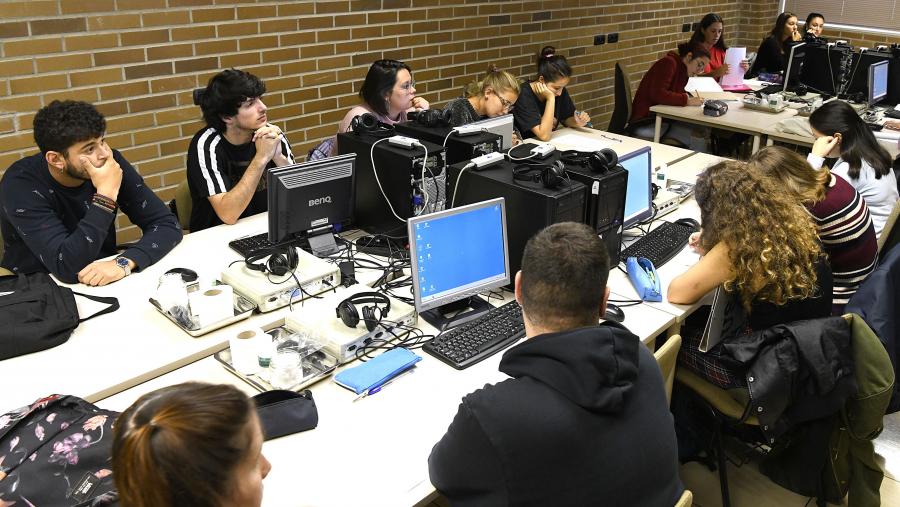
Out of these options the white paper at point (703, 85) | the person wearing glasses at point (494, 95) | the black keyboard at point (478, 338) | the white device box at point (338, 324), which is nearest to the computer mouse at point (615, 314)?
the black keyboard at point (478, 338)

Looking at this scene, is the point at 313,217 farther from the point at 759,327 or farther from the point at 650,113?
the point at 650,113

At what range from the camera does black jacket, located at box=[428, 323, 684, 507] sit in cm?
130

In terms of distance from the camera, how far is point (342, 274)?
2.49 meters

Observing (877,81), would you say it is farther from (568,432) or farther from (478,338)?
(568,432)

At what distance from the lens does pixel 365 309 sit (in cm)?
209

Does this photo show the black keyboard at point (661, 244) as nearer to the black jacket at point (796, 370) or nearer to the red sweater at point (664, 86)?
the black jacket at point (796, 370)

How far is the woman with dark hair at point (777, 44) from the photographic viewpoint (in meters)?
6.80

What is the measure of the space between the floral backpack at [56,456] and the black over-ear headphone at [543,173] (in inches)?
58.0

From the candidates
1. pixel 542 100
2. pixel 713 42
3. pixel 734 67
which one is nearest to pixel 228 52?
pixel 542 100

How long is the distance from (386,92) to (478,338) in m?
1.79

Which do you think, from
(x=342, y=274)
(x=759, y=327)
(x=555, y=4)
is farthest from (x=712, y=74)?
(x=342, y=274)

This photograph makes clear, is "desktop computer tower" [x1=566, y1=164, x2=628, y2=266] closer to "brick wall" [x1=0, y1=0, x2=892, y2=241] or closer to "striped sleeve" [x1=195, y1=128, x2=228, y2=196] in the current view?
"striped sleeve" [x1=195, y1=128, x2=228, y2=196]

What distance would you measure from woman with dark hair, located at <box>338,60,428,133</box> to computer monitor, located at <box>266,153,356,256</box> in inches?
37.5

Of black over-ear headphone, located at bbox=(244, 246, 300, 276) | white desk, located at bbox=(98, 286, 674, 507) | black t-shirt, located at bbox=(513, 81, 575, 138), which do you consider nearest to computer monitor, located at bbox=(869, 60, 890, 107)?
black t-shirt, located at bbox=(513, 81, 575, 138)
